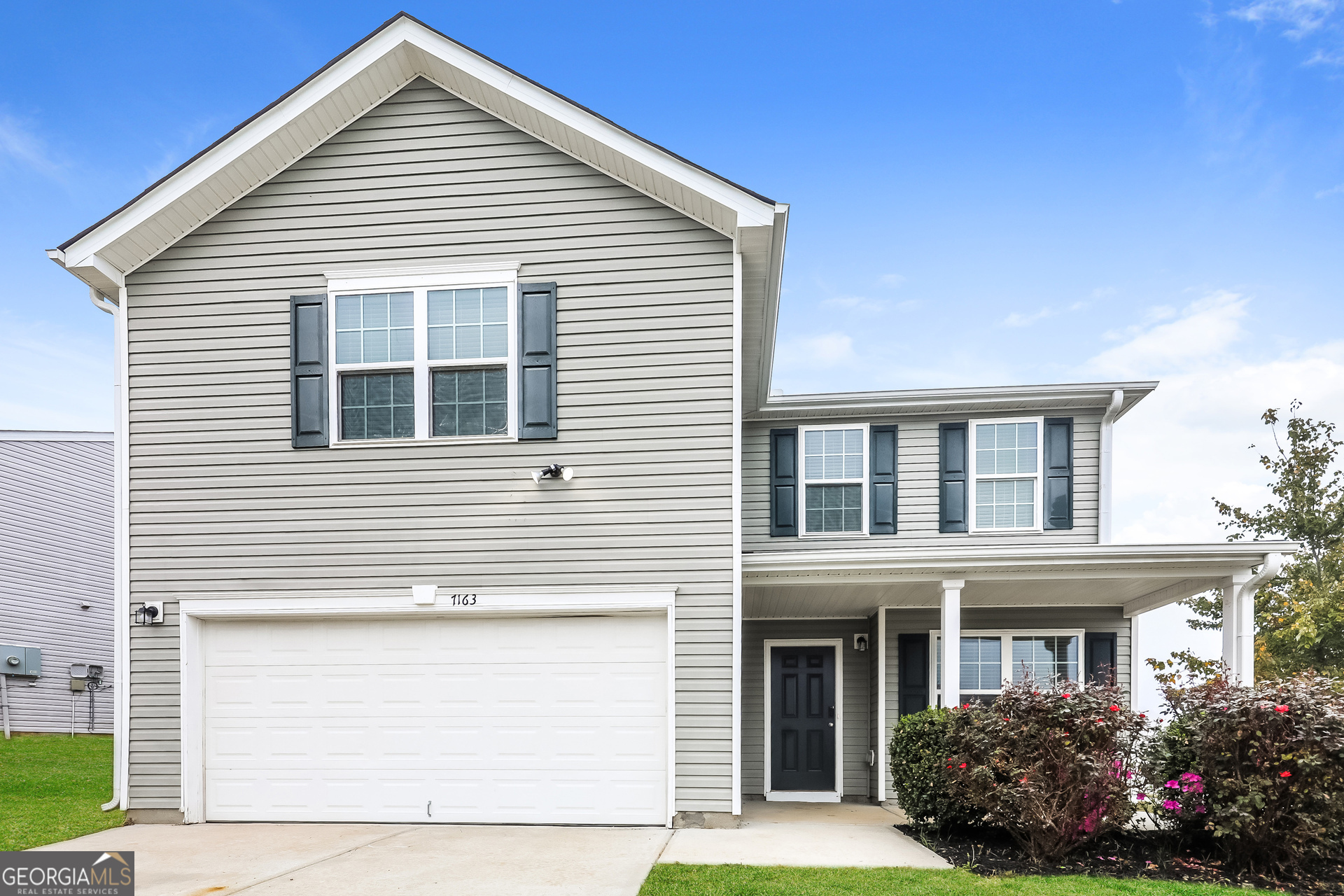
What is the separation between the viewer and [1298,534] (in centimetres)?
1670

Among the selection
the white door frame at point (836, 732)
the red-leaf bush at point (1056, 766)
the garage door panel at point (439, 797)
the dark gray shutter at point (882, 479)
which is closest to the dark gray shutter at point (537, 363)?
the garage door panel at point (439, 797)

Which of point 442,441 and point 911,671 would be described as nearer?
point 442,441

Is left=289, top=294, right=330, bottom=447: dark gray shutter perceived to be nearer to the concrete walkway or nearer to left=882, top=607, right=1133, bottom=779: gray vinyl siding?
the concrete walkway

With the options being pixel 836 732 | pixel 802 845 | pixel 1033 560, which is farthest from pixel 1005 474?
pixel 802 845

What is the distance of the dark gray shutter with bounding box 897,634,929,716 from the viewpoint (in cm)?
1048

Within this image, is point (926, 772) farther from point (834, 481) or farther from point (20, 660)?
point (20, 660)

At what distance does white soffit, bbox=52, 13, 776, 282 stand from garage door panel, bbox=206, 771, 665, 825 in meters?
4.91

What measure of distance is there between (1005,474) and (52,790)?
11588 mm

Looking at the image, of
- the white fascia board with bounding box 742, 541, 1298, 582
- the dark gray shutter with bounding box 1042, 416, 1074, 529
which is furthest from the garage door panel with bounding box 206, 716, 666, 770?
the dark gray shutter with bounding box 1042, 416, 1074, 529

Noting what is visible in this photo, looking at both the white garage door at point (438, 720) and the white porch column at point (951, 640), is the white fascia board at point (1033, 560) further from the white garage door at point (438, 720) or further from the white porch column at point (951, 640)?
the white garage door at point (438, 720)

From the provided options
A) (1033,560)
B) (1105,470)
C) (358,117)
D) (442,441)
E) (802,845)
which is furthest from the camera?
(1105,470)

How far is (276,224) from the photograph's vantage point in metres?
8.09

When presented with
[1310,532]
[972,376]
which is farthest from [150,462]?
[972,376]

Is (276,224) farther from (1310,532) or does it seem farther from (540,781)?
(1310,532)
